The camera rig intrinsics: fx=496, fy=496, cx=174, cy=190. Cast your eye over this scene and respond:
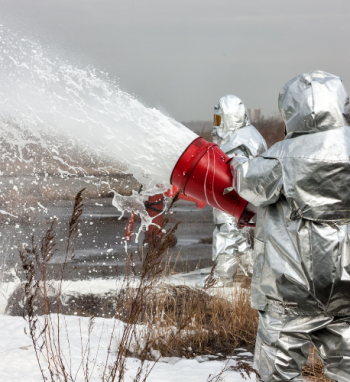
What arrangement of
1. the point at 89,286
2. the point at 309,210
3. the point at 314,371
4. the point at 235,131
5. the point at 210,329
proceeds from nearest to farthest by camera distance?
the point at 309,210 < the point at 314,371 < the point at 210,329 < the point at 89,286 < the point at 235,131

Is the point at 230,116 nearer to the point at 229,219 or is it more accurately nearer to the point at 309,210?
the point at 229,219

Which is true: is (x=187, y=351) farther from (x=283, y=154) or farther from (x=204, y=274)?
(x=204, y=274)

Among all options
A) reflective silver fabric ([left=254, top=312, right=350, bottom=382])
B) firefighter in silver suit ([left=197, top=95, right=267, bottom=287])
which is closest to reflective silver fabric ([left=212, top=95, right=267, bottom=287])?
firefighter in silver suit ([left=197, top=95, right=267, bottom=287])

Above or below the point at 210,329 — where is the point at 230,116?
above

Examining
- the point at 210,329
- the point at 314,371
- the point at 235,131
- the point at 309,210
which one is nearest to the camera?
the point at 309,210

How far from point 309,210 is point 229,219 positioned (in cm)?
329

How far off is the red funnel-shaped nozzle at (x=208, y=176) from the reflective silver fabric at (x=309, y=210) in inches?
11.8

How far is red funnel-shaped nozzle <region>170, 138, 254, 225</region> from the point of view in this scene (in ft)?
8.69

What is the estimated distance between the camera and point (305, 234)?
2.26 m

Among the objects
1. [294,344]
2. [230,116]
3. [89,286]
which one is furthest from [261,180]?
[230,116]

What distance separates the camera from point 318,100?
7.57ft

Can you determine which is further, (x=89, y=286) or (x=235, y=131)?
(x=235, y=131)

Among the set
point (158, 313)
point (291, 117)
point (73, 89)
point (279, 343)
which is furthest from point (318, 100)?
point (158, 313)

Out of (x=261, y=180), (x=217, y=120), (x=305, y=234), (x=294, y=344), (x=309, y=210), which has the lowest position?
(x=294, y=344)
